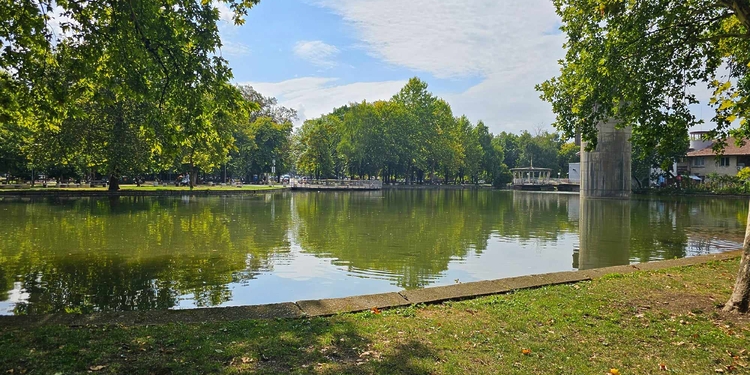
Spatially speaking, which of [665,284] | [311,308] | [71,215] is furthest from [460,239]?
[71,215]

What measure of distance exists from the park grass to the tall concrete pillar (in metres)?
40.6

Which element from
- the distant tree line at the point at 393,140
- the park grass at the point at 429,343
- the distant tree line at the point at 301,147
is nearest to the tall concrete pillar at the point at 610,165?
the distant tree line at the point at 301,147

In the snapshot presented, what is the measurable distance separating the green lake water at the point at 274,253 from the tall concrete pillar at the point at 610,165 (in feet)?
68.5

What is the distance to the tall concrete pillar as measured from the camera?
42781 millimetres

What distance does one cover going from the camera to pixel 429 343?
4.83 m

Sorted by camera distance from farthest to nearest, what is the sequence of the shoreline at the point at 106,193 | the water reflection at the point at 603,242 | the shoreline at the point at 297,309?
the shoreline at the point at 106,193 < the water reflection at the point at 603,242 < the shoreline at the point at 297,309

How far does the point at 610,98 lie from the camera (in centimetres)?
1023

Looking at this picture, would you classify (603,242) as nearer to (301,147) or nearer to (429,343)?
(429,343)

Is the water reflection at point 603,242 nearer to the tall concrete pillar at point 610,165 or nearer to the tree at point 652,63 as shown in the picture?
the tree at point 652,63

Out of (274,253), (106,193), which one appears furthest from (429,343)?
(106,193)

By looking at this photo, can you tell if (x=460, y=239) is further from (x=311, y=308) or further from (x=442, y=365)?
(x=442, y=365)

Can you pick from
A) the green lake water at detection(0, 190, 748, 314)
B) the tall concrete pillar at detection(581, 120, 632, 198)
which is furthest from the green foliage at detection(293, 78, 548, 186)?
the green lake water at detection(0, 190, 748, 314)

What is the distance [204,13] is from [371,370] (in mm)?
6841

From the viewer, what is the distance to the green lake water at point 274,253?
874cm
